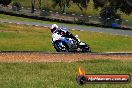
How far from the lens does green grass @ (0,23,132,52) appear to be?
1576 inches

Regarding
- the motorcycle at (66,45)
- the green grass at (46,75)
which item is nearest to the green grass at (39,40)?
the motorcycle at (66,45)

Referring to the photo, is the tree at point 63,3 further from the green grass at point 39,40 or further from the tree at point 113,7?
the green grass at point 39,40

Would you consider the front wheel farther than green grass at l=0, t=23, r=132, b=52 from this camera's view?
No

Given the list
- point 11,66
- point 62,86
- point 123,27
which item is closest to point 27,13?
point 123,27

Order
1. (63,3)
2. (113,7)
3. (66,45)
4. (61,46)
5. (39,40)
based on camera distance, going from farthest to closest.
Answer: (63,3) → (113,7) → (39,40) → (61,46) → (66,45)

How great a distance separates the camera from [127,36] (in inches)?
2141

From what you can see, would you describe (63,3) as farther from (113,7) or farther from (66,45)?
(66,45)

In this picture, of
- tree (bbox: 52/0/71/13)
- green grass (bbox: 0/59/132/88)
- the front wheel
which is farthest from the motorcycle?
tree (bbox: 52/0/71/13)

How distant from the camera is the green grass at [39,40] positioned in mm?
40028

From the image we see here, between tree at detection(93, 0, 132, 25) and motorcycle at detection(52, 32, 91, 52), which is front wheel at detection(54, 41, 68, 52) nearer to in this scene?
motorcycle at detection(52, 32, 91, 52)

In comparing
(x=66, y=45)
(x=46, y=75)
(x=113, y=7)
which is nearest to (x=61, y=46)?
(x=66, y=45)

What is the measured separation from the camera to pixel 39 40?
45.1m

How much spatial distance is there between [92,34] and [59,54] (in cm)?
2755

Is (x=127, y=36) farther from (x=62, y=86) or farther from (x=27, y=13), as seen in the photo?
(x=62, y=86)
